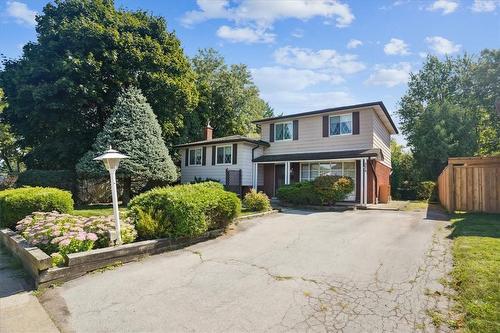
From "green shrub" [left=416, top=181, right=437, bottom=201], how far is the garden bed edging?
69.0 ft

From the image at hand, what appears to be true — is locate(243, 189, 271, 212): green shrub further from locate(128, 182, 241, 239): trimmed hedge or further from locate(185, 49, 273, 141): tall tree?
locate(185, 49, 273, 141): tall tree

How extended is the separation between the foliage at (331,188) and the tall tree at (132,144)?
8.87 m

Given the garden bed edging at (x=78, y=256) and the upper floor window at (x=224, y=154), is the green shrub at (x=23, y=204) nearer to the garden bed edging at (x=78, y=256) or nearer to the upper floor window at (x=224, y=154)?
the garden bed edging at (x=78, y=256)

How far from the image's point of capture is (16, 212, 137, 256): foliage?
5.89 m

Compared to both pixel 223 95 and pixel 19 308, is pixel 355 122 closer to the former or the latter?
pixel 19 308

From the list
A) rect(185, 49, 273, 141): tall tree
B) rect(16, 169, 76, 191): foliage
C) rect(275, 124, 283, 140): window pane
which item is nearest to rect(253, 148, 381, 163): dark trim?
rect(275, 124, 283, 140): window pane

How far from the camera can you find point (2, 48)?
19.6m

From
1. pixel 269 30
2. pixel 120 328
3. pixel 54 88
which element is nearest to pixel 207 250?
pixel 120 328

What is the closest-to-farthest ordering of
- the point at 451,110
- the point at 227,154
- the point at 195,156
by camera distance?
the point at 227,154
the point at 195,156
the point at 451,110

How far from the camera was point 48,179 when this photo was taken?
16359 millimetres

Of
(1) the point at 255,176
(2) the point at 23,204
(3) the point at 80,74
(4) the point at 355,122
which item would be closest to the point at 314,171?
(4) the point at 355,122

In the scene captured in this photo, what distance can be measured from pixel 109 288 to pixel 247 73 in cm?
3456

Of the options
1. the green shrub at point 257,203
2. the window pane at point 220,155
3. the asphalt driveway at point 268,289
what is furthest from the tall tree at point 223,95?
the asphalt driveway at point 268,289

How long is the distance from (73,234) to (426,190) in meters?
24.5
